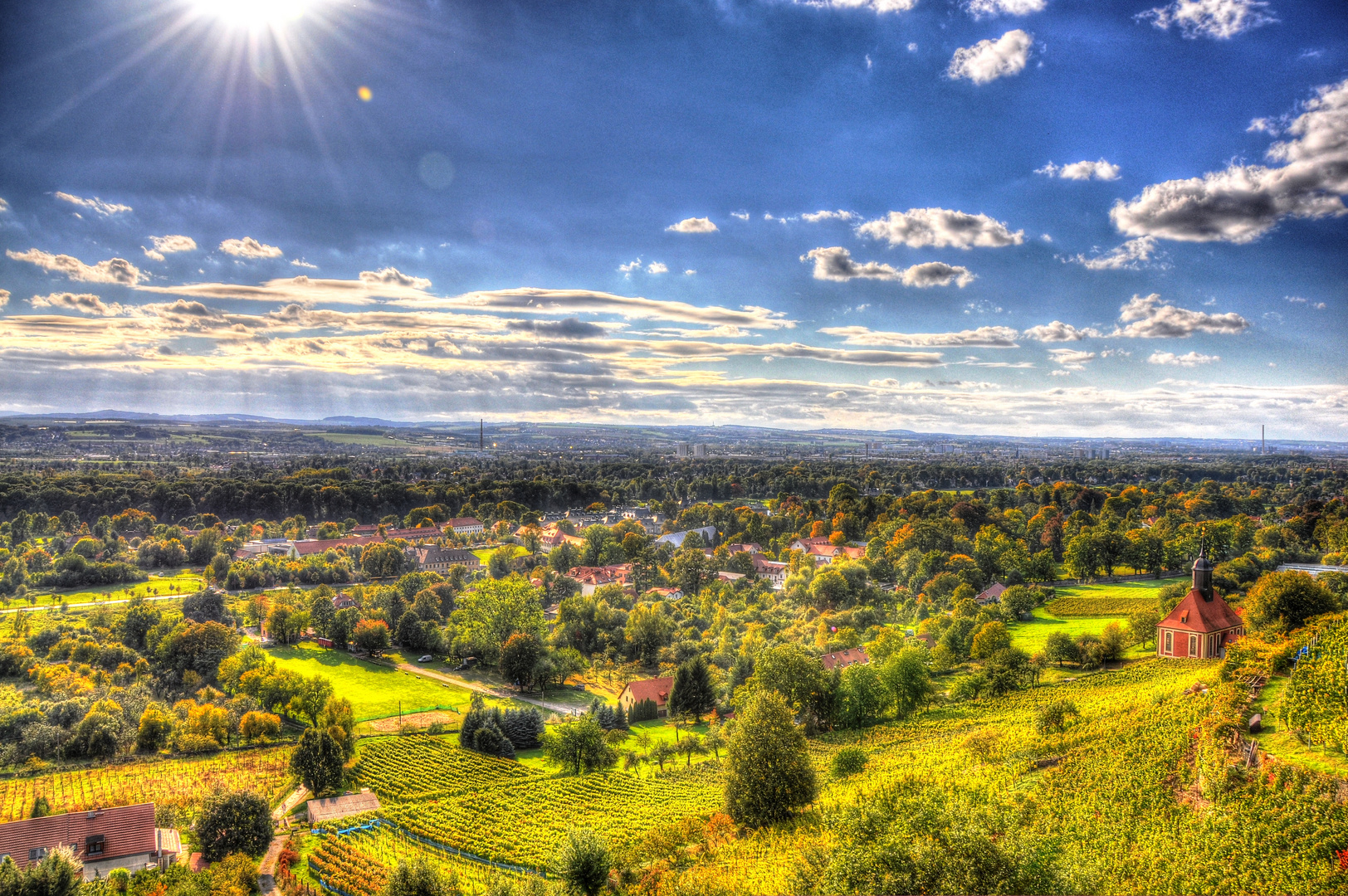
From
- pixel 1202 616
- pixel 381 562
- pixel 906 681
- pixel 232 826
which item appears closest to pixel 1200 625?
pixel 1202 616

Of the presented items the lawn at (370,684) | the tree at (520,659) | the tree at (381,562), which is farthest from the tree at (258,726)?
the tree at (381,562)

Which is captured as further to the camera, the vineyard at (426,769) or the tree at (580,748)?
the tree at (580,748)

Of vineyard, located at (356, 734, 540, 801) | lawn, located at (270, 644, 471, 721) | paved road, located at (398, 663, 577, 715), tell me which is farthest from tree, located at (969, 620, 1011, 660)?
lawn, located at (270, 644, 471, 721)

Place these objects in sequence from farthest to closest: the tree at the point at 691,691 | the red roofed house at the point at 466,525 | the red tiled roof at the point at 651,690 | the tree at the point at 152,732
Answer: the red roofed house at the point at 466,525, the red tiled roof at the point at 651,690, the tree at the point at 691,691, the tree at the point at 152,732

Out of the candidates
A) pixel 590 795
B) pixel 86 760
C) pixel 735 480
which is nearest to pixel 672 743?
pixel 590 795

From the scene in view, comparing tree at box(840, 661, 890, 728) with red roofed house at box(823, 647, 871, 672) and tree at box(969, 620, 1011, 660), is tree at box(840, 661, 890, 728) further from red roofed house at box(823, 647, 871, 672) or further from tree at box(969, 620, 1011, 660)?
tree at box(969, 620, 1011, 660)

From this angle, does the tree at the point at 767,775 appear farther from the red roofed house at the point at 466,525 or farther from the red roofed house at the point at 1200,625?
the red roofed house at the point at 466,525
